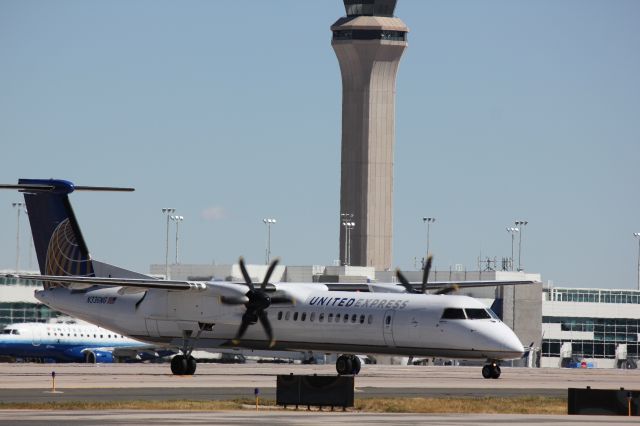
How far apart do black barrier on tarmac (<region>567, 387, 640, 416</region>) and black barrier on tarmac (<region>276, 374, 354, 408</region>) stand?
6505 millimetres

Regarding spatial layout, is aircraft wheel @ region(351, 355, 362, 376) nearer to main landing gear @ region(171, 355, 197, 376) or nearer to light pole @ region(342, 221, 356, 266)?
main landing gear @ region(171, 355, 197, 376)

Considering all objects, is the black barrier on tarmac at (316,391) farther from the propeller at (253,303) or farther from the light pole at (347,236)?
the light pole at (347,236)

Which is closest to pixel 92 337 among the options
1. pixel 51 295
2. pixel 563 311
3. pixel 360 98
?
pixel 51 295

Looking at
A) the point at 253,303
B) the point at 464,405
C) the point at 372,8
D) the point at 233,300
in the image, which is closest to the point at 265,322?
the point at 253,303

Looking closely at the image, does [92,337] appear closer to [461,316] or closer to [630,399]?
[461,316]

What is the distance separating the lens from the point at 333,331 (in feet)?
190

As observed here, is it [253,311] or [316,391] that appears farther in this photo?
[253,311]

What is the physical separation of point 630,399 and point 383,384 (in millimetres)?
16334

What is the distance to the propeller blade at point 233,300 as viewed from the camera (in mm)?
56750

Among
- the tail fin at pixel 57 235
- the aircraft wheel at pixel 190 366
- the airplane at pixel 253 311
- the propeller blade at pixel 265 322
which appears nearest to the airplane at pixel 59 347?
the tail fin at pixel 57 235

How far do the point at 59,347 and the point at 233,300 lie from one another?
39.2 meters

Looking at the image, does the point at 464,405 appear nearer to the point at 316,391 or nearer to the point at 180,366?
the point at 316,391

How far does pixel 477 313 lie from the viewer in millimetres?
55938

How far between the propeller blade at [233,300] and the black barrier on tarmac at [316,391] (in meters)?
15.0
